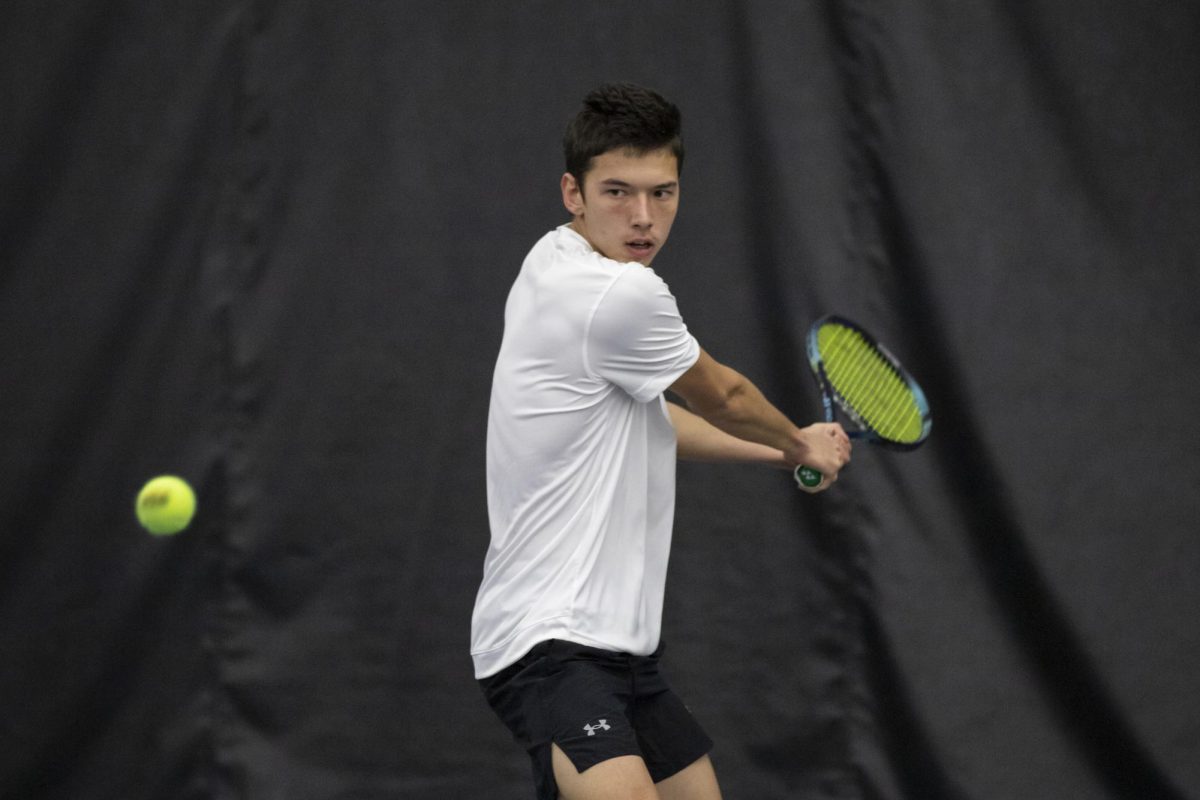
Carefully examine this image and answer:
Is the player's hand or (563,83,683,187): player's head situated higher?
(563,83,683,187): player's head

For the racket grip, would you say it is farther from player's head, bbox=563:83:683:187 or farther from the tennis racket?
player's head, bbox=563:83:683:187

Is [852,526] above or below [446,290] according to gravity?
below

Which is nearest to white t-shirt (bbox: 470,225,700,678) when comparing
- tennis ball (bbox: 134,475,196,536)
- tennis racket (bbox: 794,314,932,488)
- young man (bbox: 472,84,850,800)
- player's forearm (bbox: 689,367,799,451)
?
young man (bbox: 472,84,850,800)

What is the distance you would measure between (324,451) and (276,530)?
228 mm

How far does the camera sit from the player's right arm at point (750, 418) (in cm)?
286

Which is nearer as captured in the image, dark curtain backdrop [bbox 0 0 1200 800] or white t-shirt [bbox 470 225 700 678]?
white t-shirt [bbox 470 225 700 678]

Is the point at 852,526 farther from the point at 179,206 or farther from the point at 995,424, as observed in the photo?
the point at 179,206

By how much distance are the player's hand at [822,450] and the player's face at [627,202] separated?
467 millimetres

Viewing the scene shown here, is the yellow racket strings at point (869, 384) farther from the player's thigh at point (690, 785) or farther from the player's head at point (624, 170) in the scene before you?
the player's thigh at point (690, 785)

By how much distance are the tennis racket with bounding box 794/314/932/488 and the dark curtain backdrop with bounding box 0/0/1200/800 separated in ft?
2.24

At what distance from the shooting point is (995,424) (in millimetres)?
4078

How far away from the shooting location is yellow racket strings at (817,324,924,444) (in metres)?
3.31

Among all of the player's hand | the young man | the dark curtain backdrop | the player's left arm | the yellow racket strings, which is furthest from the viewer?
the dark curtain backdrop

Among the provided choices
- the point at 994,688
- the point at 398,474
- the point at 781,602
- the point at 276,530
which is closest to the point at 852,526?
the point at 781,602
